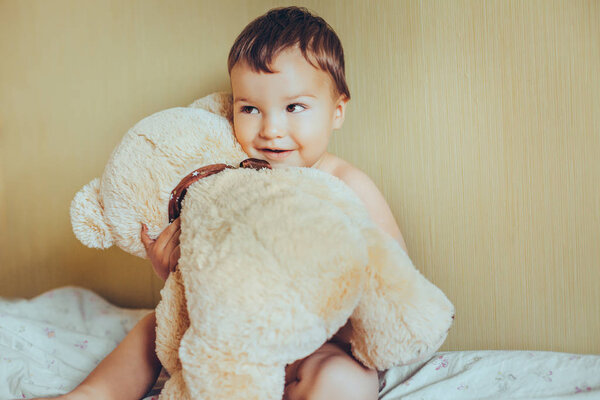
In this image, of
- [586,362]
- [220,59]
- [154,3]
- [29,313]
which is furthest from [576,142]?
[29,313]

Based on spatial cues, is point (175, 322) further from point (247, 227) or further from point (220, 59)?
point (220, 59)

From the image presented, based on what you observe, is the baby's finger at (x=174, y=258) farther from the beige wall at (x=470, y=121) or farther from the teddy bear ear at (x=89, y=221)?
the beige wall at (x=470, y=121)

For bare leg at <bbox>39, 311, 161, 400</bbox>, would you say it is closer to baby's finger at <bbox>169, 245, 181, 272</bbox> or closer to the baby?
the baby

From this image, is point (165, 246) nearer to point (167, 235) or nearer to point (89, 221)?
point (167, 235)

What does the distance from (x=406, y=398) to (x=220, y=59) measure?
37.7 inches

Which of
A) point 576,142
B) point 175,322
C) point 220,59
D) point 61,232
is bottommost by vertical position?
point 61,232

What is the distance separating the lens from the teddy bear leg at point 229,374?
1.87 feet

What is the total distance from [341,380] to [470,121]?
0.67 meters

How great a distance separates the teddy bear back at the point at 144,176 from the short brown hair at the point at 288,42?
150 millimetres

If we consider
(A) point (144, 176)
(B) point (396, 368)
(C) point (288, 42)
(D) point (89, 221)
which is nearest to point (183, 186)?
(A) point (144, 176)

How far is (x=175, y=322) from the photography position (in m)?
0.72

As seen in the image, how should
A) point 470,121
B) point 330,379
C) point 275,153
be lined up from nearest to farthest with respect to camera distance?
point 330,379
point 275,153
point 470,121

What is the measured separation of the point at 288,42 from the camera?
2.81 ft

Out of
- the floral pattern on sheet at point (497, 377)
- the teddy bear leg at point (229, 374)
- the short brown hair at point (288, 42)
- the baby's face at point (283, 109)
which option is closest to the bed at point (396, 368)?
the floral pattern on sheet at point (497, 377)
